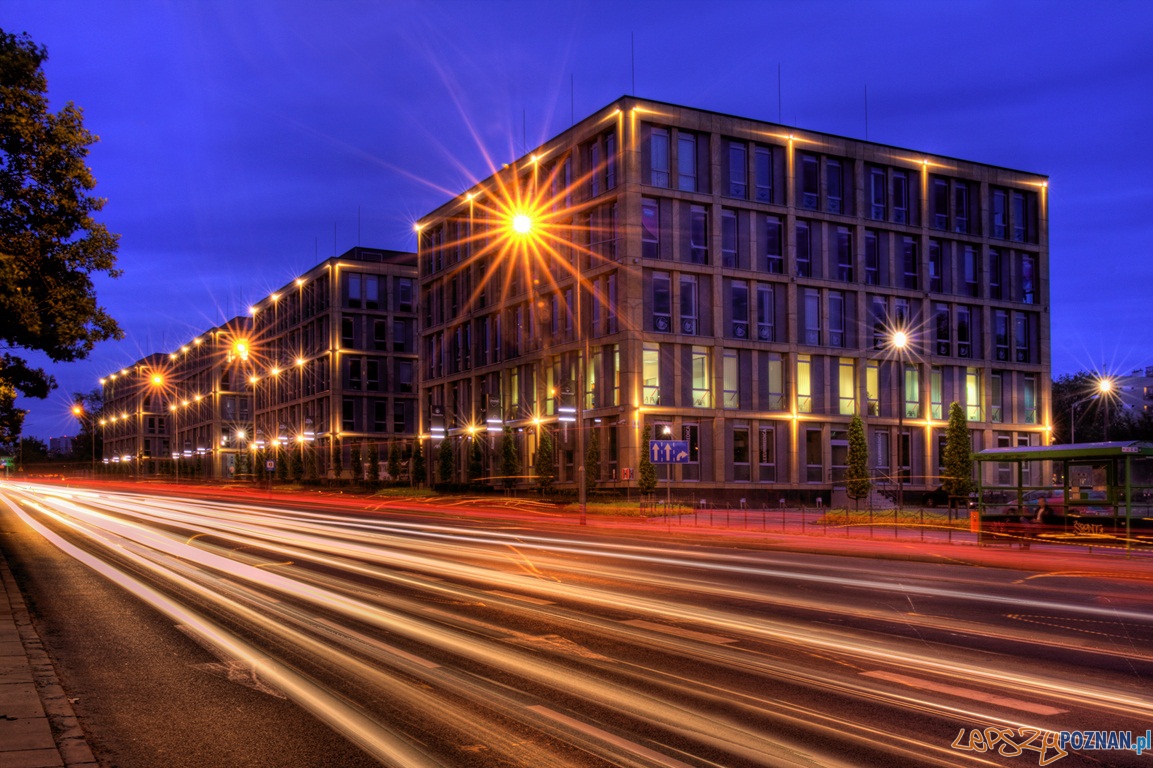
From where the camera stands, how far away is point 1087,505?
27703 mm

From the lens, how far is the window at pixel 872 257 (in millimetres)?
58812

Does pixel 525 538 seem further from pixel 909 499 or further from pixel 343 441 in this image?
pixel 343 441

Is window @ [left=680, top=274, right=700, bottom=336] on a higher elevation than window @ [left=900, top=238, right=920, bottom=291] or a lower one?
lower

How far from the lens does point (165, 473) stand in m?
154

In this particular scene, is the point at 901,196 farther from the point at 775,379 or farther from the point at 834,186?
the point at 775,379

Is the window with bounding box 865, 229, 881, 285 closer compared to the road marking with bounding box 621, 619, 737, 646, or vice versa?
the road marking with bounding box 621, 619, 737, 646

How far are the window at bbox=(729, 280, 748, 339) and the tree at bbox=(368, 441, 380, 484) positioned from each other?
38728 mm

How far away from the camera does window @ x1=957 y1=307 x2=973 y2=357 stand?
61.0 m

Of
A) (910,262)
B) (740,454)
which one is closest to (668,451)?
(740,454)

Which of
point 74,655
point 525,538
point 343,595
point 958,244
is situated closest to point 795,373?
point 958,244

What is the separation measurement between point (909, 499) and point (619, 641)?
49708mm

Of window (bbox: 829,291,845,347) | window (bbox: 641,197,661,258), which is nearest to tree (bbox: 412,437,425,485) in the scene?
window (bbox: 641,197,661,258)

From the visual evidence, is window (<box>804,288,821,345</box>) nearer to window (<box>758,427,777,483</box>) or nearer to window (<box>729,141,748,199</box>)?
window (<box>758,427,777,483</box>)

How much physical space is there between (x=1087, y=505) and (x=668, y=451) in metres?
13.9
